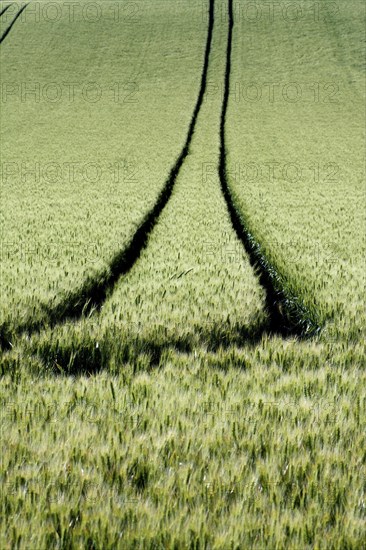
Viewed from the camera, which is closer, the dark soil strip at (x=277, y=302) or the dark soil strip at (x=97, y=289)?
the dark soil strip at (x=97, y=289)

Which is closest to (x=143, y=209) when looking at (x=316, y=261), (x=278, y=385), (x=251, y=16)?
(x=316, y=261)

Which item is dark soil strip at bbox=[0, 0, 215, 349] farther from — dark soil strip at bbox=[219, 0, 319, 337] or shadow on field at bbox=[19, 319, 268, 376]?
dark soil strip at bbox=[219, 0, 319, 337]

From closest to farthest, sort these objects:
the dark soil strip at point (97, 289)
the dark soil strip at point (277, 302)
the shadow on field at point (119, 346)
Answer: the shadow on field at point (119, 346) → the dark soil strip at point (97, 289) → the dark soil strip at point (277, 302)

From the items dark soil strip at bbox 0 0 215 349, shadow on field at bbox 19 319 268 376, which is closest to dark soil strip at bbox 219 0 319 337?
shadow on field at bbox 19 319 268 376

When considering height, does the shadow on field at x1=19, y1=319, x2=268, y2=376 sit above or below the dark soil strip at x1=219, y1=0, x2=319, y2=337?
above

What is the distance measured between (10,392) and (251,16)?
62.8 meters

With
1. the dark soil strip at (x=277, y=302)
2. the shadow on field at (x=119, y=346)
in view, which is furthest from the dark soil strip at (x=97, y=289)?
the dark soil strip at (x=277, y=302)

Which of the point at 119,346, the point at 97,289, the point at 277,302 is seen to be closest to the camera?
the point at 119,346

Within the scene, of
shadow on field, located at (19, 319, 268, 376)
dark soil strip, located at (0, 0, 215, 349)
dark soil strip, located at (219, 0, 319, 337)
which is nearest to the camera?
shadow on field, located at (19, 319, 268, 376)

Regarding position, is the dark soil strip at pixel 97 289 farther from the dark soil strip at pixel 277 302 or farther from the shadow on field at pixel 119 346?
the dark soil strip at pixel 277 302

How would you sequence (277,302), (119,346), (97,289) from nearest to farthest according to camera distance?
1. (119,346)
2. (277,302)
3. (97,289)

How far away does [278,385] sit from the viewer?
3566 mm

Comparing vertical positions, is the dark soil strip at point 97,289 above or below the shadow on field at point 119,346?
below

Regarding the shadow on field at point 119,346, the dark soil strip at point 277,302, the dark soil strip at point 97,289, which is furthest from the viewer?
the dark soil strip at point 277,302
